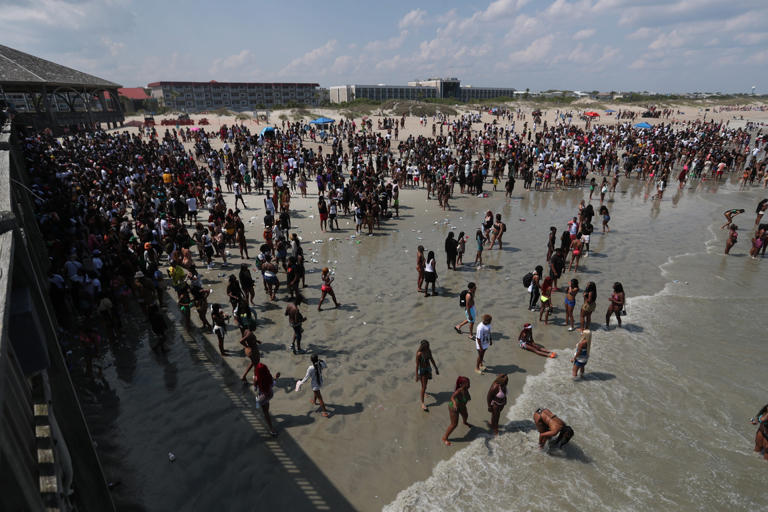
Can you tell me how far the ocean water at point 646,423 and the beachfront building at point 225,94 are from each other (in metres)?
95.2

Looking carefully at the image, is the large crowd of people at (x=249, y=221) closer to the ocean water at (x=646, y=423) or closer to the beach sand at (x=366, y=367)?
the beach sand at (x=366, y=367)

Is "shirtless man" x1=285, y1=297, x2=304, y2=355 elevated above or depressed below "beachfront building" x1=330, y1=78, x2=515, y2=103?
below

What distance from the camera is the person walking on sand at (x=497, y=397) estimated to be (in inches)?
244

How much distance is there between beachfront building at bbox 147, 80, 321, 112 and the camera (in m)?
94.2

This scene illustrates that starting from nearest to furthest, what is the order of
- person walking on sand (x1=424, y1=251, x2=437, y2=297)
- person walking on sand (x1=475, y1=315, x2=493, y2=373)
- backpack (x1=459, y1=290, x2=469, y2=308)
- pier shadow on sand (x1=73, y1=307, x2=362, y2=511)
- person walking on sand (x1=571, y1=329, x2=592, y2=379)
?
pier shadow on sand (x1=73, y1=307, x2=362, y2=511)
person walking on sand (x1=571, y1=329, x2=592, y2=379)
person walking on sand (x1=475, y1=315, x2=493, y2=373)
backpack (x1=459, y1=290, x2=469, y2=308)
person walking on sand (x1=424, y1=251, x2=437, y2=297)

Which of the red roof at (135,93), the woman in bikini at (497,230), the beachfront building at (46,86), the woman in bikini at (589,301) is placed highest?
the red roof at (135,93)

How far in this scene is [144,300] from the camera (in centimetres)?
934

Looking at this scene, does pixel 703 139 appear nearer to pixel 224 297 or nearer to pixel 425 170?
pixel 425 170

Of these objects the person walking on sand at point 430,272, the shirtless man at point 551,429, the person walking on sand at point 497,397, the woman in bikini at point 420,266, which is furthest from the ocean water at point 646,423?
the woman in bikini at point 420,266

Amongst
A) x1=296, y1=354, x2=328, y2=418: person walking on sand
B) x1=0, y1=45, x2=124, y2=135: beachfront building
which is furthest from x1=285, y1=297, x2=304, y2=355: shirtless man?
x1=0, y1=45, x2=124, y2=135: beachfront building

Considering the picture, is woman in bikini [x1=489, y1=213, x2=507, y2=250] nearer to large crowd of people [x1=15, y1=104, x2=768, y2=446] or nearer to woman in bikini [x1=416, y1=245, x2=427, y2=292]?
large crowd of people [x1=15, y1=104, x2=768, y2=446]

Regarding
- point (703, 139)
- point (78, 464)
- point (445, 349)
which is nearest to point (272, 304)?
point (445, 349)

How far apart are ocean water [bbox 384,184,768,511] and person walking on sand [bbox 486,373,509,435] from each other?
37 cm

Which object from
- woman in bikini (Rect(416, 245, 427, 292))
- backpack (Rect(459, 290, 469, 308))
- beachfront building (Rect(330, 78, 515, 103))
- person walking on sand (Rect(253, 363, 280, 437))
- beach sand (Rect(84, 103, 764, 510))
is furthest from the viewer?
beachfront building (Rect(330, 78, 515, 103))
